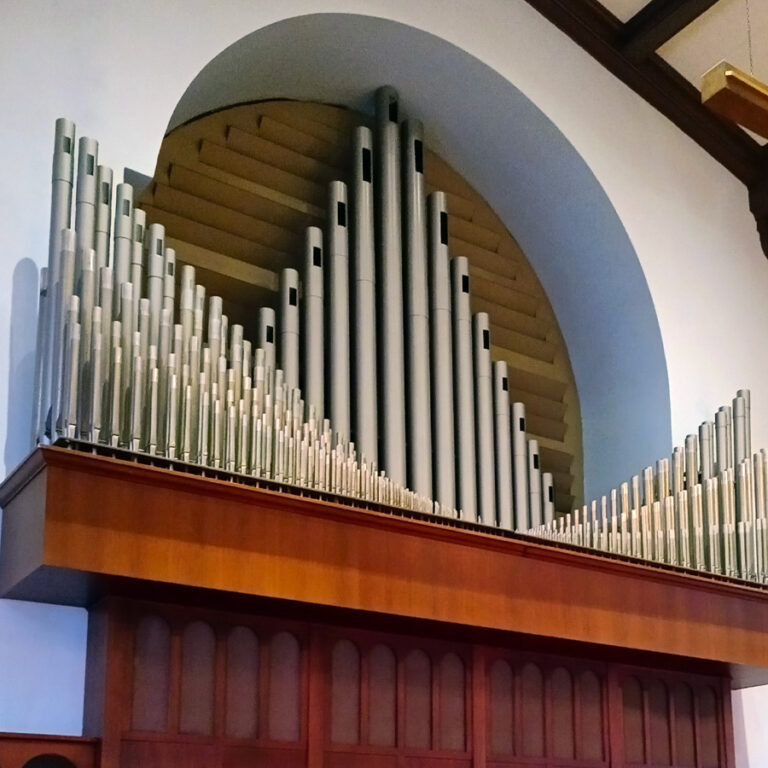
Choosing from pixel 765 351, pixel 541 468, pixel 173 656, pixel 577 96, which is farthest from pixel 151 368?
pixel 765 351

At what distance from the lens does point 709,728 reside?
23.4 ft

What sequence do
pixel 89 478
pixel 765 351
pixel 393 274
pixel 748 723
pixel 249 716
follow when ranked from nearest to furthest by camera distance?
pixel 89 478, pixel 249 716, pixel 393 274, pixel 748 723, pixel 765 351

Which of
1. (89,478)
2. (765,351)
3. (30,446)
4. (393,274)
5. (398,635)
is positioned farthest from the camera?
(765,351)

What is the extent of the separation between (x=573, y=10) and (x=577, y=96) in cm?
55

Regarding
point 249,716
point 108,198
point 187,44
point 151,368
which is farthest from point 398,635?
point 187,44

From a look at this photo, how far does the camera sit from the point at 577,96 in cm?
790

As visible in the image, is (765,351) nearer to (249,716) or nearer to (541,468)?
(541,468)

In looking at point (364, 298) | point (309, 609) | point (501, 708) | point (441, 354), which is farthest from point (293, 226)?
point (501, 708)

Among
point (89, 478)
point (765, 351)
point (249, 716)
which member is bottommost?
point (249, 716)

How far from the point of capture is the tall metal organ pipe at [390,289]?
21.4 feet

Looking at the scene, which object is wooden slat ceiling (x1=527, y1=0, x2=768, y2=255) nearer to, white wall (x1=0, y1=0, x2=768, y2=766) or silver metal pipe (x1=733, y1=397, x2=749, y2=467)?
white wall (x1=0, y1=0, x2=768, y2=766)

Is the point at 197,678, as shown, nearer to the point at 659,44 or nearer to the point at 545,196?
the point at 545,196

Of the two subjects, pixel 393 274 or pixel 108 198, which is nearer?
pixel 108 198

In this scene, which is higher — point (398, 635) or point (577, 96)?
Answer: point (577, 96)
